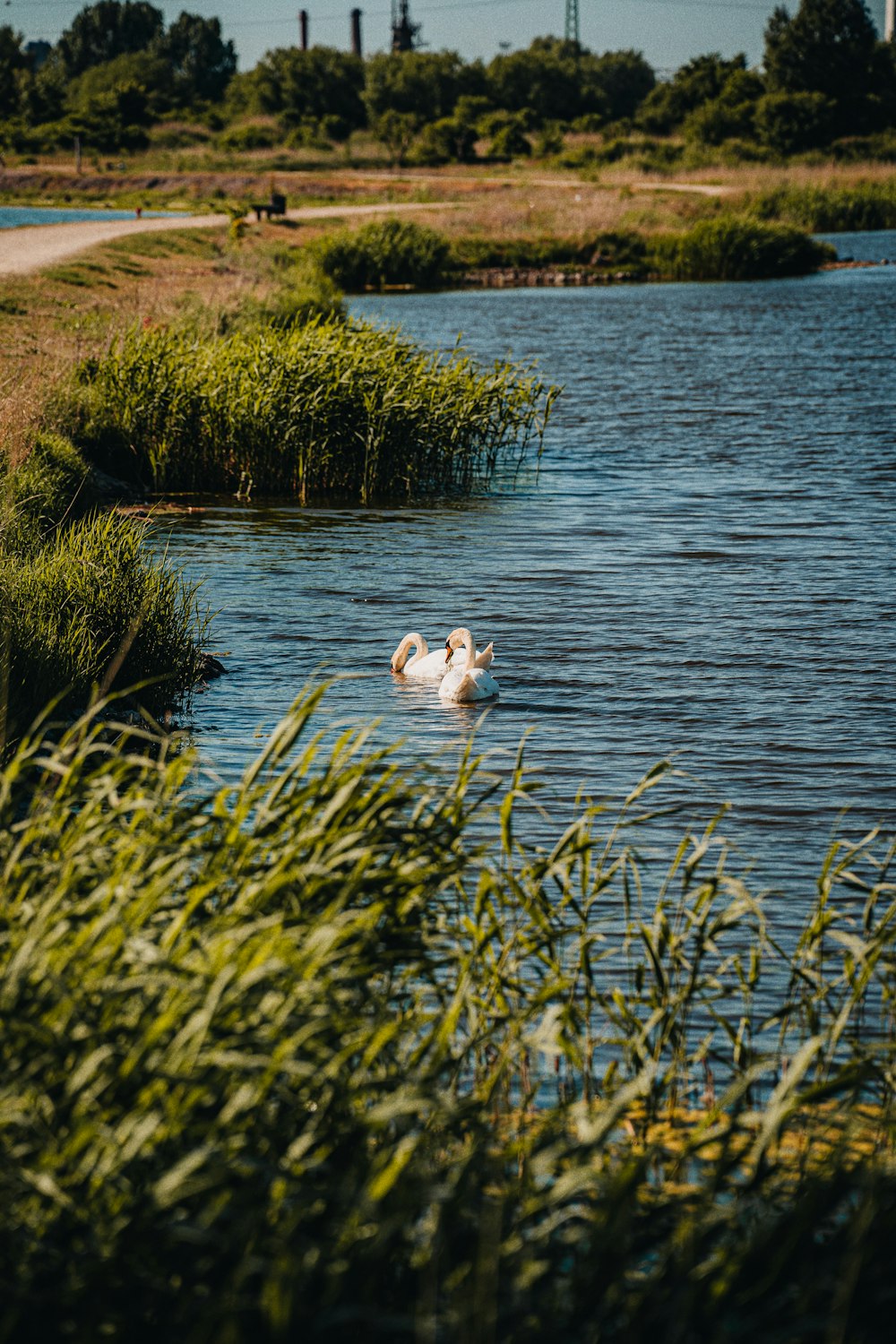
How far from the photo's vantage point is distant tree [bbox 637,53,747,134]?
86.8 meters

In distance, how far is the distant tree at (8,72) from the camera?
101m

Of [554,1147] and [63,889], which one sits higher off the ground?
[63,889]

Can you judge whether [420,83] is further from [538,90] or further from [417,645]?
[417,645]

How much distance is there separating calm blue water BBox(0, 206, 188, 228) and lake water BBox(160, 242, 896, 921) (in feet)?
96.1

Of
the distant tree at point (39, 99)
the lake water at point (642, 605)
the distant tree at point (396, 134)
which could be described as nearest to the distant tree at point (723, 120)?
the distant tree at point (396, 134)

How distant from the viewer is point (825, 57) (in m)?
88.8

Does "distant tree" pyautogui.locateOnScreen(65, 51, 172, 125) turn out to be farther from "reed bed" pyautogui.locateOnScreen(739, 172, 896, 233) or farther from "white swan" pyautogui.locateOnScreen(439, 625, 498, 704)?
"white swan" pyautogui.locateOnScreen(439, 625, 498, 704)

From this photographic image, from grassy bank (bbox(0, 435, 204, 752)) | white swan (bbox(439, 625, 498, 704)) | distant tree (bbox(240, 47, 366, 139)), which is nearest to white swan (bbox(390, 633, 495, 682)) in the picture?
white swan (bbox(439, 625, 498, 704))

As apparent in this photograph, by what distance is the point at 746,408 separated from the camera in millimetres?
21891

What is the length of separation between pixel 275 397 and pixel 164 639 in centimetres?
658

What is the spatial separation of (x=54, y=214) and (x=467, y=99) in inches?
1845

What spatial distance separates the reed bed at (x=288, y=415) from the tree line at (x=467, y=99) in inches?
2644

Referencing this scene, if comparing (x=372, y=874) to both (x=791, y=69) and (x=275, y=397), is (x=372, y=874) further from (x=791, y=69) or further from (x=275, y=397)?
(x=791, y=69)

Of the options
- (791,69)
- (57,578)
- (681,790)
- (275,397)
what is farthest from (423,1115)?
(791,69)
